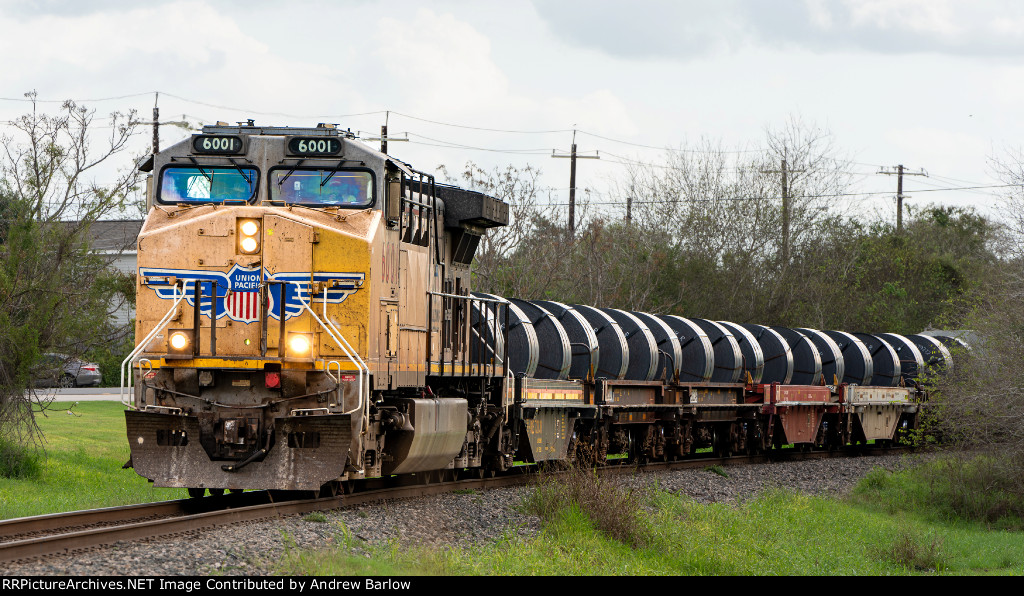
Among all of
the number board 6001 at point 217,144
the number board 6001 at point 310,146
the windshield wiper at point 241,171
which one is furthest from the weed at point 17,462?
the number board 6001 at point 310,146

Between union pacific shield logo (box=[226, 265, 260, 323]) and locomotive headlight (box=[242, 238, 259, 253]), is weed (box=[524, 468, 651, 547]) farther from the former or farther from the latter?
locomotive headlight (box=[242, 238, 259, 253])

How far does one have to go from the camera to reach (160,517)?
38.4 feet

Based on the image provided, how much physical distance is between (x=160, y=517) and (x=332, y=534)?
2.36 m

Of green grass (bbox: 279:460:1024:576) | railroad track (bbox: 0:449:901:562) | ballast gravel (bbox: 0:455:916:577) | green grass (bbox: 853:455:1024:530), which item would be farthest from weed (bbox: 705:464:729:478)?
railroad track (bbox: 0:449:901:562)

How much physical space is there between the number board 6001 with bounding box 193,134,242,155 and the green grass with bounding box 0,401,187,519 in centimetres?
437

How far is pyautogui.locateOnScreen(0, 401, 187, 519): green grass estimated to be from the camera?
13.3 m

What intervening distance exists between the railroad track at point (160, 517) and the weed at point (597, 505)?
1.59 metres

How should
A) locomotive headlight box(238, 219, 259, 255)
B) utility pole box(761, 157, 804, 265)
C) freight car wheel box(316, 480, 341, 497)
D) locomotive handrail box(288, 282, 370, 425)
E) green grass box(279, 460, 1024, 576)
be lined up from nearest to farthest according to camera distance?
green grass box(279, 460, 1024, 576) < locomotive handrail box(288, 282, 370, 425) < locomotive headlight box(238, 219, 259, 255) < freight car wheel box(316, 480, 341, 497) < utility pole box(761, 157, 804, 265)

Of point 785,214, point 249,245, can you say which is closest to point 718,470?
point 249,245

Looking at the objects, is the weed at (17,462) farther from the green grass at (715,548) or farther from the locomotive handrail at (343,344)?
the green grass at (715,548)

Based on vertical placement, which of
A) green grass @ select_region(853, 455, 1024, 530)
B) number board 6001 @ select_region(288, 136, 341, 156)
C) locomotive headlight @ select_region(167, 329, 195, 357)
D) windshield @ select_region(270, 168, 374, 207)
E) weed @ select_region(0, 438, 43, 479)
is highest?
number board 6001 @ select_region(288, 136, 341, 156)

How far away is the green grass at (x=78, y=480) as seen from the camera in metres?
13.3

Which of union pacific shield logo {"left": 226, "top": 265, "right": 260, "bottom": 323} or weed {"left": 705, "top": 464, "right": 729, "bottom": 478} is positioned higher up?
union pacific shield logo {"left": 226, "top": 265, "right": 260, "bottom": 323}

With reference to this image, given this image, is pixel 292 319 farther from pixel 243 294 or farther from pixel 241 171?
pixel 241 171
